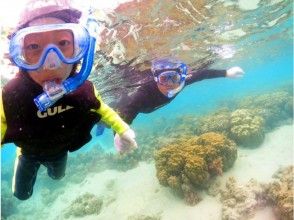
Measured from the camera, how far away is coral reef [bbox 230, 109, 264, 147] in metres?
13.0

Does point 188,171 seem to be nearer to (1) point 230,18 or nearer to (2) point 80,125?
(2) point 80,125

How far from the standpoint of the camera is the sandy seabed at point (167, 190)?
9.65m

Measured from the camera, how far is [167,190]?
10922 millimetres

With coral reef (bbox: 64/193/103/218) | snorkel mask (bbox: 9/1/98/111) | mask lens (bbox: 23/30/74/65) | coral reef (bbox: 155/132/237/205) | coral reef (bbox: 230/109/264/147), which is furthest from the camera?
coral reef (bbox: 230/109/264/147)

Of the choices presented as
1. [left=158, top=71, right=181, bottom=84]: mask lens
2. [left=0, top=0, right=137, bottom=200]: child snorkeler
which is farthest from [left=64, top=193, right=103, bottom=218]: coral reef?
[left=0, top=0, right=137, bottom=200]: child snorkeler

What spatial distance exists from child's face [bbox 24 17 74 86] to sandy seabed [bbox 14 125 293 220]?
7.20m

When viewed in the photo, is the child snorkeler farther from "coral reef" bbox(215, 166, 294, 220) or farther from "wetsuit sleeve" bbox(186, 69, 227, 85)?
"wetsuit sleeve" bbox(186, 69, 227, 85)

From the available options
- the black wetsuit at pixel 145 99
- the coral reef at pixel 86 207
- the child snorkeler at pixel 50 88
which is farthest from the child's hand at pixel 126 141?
the coral reef at pixel 86 207

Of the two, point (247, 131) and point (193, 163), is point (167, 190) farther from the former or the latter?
Result: point (247, 131)

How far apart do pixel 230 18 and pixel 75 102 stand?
12489 millimetres

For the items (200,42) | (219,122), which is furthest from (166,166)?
(200,42)

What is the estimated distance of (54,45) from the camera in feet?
11.5

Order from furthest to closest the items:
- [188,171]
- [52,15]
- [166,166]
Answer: [166,166]
[188,171]
[52,15]

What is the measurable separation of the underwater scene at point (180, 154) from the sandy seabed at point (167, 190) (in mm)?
40
